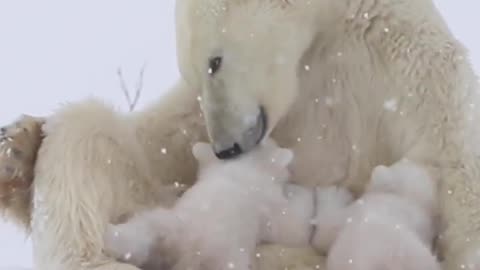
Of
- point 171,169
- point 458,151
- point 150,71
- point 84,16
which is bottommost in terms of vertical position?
point 84,16

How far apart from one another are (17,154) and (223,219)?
687mm

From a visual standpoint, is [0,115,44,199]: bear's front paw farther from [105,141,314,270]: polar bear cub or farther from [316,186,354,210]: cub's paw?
[316,186,354,210]: cub's paw

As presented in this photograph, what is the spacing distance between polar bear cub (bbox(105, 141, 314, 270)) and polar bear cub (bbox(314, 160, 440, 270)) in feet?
0.28

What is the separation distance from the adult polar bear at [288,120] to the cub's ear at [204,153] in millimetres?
70

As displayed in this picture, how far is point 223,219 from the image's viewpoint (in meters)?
3.39

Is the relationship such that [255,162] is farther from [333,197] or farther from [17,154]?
[17,154]

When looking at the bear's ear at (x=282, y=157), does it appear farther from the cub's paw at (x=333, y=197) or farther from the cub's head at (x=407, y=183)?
the cub's head at (x=407, y=183)

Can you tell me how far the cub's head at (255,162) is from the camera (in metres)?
3.63

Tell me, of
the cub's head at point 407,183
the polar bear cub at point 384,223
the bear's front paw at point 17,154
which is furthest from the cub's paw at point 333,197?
the bear's front paw at point 17,154

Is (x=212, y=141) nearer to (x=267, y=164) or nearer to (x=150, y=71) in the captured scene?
(x=267, y=164)

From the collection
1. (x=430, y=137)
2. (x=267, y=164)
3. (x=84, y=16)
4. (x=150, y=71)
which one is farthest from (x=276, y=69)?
(x=84, y=16)

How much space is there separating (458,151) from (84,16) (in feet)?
74.7

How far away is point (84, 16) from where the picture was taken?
84.9 ft

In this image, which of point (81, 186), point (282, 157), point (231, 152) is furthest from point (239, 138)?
point (81, 186)
